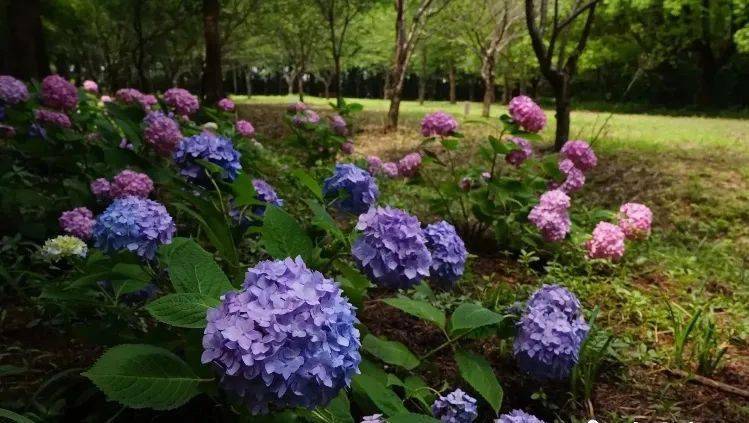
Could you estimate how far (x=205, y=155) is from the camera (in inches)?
77.7

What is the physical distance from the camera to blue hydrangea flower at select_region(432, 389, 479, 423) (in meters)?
1.44

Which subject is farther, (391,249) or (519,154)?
(519,154)

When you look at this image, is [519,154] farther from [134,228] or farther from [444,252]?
[134,228]

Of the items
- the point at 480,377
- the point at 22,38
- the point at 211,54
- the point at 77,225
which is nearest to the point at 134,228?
the point at 77,225

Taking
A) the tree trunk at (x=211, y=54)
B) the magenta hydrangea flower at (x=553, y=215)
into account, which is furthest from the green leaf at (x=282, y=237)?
the tree trunk at (x=211, y=54)

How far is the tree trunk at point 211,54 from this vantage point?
30.1ft

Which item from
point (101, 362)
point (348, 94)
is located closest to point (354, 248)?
point (101, 362)

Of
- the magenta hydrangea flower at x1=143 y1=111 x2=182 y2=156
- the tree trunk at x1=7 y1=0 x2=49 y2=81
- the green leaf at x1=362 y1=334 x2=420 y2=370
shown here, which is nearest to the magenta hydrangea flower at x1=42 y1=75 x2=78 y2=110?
the magenta hydrangea flower at x1=143 y1=111 x2=182 y2=156

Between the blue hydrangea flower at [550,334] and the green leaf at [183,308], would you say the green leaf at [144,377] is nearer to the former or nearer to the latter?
the green leaf at [183,308]

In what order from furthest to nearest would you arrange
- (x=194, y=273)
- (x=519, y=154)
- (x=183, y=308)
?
(x=519, y=154) < (x=194, y=273) < (x=183, y=308)

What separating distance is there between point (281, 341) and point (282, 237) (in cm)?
48

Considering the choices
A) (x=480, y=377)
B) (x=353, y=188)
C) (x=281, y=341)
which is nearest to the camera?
(x=281, y=341)

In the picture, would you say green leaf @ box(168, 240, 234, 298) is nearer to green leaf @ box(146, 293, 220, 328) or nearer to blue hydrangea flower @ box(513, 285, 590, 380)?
green leaf @ box(146, 293, 220, 328)

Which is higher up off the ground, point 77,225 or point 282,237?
point 282,237
